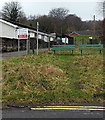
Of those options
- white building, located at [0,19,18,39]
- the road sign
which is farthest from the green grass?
white building, located at [0,19,18,39]

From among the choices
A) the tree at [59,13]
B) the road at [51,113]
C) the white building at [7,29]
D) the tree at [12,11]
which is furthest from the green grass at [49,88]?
the tree at [59,13]

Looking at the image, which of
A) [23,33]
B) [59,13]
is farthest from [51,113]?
[59,13]

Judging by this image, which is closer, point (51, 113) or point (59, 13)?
point (51, 113)

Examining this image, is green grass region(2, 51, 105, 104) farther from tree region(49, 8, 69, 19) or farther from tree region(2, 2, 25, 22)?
tree region(49, 8, 69, 19)

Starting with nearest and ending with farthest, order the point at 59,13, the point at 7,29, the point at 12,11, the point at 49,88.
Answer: the point at 49,88, the point at 7,29, the point at 12,11, the point at 59,13

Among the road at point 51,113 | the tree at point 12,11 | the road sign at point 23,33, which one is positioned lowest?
the road at point 51,113

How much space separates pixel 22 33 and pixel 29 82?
10398 mm

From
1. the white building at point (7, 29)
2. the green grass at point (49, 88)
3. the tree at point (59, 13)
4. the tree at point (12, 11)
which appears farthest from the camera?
the tree at point (59, 13)

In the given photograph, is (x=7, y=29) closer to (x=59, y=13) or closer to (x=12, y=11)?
(x=12, y=11)

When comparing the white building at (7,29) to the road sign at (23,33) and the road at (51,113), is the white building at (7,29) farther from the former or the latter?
the road at (51,113)

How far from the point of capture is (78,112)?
13.8 feet

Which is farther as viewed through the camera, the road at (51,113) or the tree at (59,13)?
the tree at (59,13)

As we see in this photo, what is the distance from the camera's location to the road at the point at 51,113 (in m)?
3.98

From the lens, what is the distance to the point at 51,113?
13.6ft
